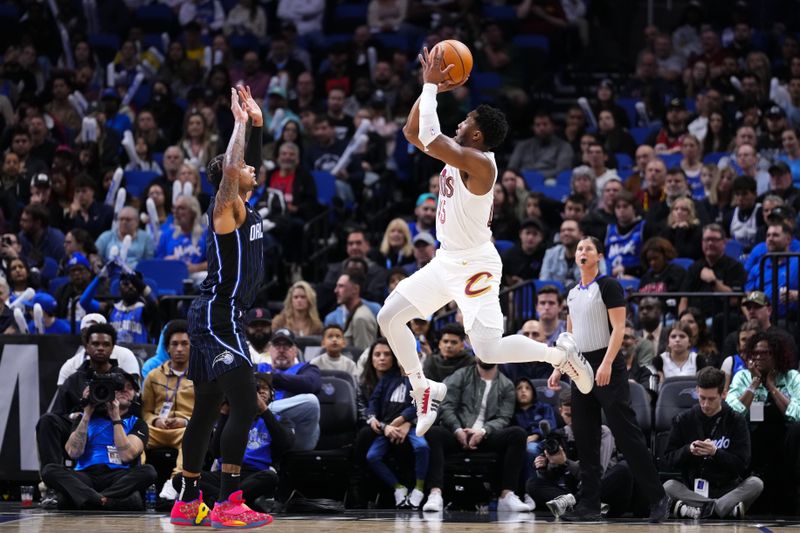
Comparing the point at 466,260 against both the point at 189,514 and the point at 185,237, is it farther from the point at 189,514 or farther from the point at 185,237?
the point at 185,237

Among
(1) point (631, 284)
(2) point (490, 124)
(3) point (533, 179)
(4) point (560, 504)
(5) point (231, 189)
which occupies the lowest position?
(4) point (560, 504)

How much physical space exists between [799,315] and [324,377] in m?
4.14

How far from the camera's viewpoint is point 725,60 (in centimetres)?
1731

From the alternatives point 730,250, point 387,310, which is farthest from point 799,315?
point 387,310

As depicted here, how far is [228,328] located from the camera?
7.93m

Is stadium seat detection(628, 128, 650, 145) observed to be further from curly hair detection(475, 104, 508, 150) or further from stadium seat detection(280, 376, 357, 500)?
curly hair detection(475, 104, 508, 150)

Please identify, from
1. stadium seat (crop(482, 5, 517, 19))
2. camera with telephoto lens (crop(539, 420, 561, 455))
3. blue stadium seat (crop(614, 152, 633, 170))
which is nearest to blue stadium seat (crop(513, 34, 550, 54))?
stadium seat (crop(482, 5, 517, 19))

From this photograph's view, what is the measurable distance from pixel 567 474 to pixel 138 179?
8051 mm

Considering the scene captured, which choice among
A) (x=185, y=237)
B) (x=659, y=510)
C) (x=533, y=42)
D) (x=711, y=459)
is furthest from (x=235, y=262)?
(x=533, y=42)

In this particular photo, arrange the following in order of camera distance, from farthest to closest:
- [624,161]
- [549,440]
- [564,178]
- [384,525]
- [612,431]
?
[624,161] → [564,178] → [549,440] → [612,431] → [384,525]

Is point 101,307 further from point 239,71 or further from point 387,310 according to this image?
point 239,71

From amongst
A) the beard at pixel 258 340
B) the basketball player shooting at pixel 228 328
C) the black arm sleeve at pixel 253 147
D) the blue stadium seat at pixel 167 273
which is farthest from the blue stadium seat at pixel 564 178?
the basketball player shooting at pixel 228 328

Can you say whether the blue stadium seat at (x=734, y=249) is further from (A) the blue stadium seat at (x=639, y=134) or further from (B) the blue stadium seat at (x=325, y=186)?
(B) the blue stadium seat at (x=325, y=186)

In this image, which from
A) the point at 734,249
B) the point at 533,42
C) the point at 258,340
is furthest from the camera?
the point at 533,42
